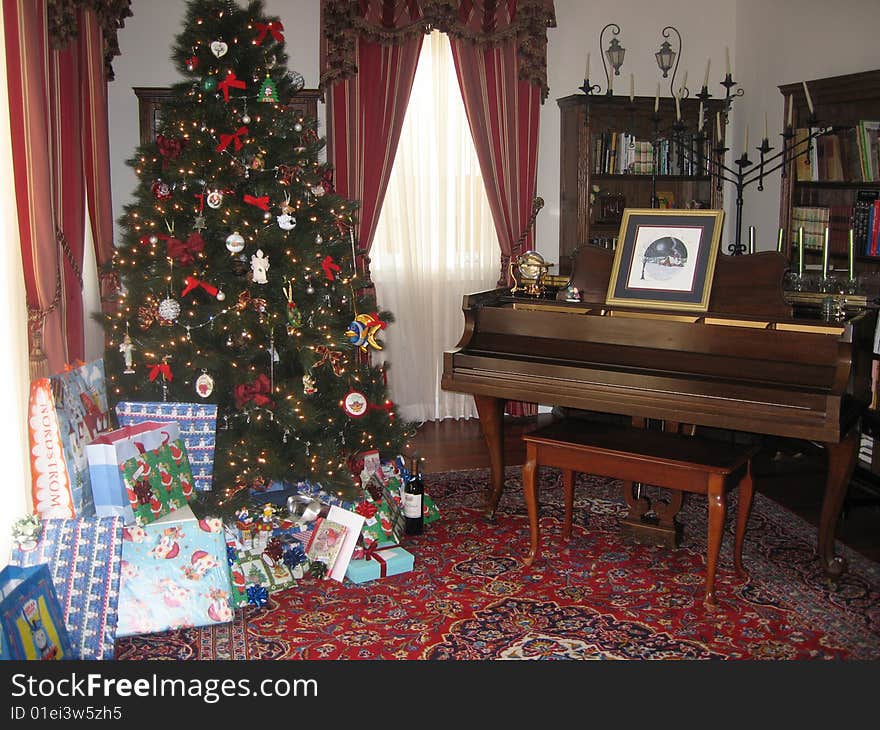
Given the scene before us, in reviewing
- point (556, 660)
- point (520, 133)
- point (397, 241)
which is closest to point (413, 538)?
point (556, 660)

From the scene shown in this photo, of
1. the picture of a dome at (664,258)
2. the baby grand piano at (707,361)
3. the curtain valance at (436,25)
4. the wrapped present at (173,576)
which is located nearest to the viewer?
the wrapped present at (173,576)

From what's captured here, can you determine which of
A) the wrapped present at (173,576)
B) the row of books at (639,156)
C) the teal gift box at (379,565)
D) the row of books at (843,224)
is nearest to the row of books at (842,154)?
the row of books at (843,224)

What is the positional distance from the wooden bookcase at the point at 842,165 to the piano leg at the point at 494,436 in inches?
84.1

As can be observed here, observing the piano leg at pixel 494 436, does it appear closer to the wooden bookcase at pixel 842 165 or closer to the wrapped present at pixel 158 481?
the wrapped present at pixel 158 481

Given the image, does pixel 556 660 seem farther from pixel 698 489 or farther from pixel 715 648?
pixel 698 489

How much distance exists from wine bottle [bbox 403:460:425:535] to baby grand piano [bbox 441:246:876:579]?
1.37 feet

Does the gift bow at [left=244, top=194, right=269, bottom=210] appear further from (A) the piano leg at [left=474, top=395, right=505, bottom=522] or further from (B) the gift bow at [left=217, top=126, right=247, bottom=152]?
(A) the piano leg at [left=474, top=395, right=505, bottom=522]

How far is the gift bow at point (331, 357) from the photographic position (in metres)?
3.43

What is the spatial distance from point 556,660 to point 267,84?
2.31m

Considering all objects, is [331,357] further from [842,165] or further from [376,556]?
[842,165]

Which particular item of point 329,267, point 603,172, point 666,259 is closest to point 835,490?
point 666,259

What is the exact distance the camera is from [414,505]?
12.1 feet

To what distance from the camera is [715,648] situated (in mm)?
2766

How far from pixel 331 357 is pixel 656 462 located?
4.23 feet
